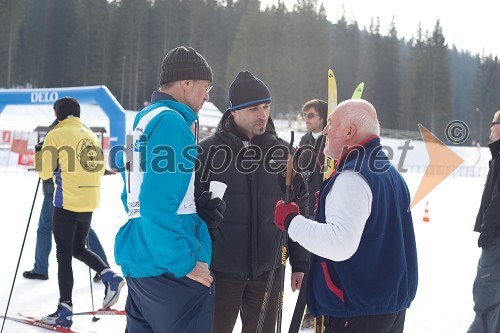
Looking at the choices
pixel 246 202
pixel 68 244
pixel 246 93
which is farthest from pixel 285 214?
pixel 68 244

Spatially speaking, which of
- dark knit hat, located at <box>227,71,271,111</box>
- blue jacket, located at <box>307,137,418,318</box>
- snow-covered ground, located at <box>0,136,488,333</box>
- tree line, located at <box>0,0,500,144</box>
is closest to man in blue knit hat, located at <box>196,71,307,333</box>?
dark knit hat, located at <box>227,71,271,111</box>

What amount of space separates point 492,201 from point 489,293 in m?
0.64

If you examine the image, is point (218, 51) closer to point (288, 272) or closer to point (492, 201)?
point (288, 272)

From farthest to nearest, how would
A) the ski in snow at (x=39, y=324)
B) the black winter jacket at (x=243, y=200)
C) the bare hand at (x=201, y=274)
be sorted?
the ski in snow at (x=39, y=324) → the black winter jacket at (x=243, y=200) → the bare hand at (x=201, y=274)

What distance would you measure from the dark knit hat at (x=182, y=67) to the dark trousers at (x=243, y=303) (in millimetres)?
1125

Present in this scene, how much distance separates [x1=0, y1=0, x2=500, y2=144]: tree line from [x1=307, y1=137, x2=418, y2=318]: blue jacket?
5081 centimetres

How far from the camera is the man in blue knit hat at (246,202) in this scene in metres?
2.92

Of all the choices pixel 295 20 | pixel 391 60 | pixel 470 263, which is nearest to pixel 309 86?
pixel 295 20

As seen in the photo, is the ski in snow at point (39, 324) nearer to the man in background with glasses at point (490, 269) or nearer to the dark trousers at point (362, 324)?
the dark trousers at point (362, 324)

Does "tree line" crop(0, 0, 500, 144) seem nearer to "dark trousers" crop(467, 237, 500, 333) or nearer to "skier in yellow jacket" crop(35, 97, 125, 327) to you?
"skier in yellow jacket" crop(35, 97, 125, 327)

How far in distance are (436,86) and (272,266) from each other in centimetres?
6359

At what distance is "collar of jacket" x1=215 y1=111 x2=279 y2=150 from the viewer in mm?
2996

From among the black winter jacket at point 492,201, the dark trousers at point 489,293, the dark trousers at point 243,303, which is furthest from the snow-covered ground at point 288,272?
the dark trousers at point 243,303

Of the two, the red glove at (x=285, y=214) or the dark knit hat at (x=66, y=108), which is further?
the dark knit hat at (x=66, y=108)
